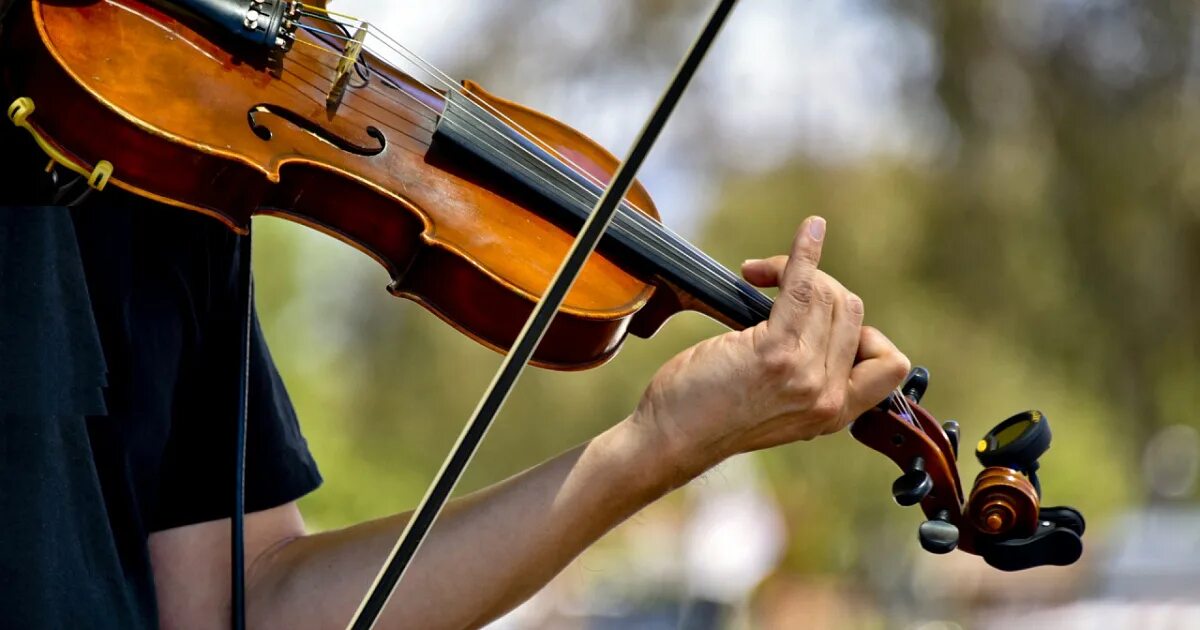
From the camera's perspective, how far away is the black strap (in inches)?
54.7

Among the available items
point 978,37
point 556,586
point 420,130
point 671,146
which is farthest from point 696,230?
point 420,130

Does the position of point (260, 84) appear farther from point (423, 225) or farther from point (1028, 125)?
point (1028, 125)

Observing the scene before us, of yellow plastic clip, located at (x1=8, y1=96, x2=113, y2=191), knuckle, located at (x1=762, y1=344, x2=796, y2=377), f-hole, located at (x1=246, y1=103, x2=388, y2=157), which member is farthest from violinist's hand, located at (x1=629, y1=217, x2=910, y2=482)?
yellow plastic clip, located at (x1=8, y1=96, x2=113, y2=191)

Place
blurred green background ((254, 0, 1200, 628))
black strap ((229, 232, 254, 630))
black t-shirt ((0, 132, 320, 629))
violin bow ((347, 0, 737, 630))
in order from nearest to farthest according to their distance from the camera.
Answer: violin bow ((347, 0, 737, 630)), black t-shirt ((0, 132, 320, 629)), black strap ((229, 232, 254, 630)), blurred green background ((254, 0, 1200, 628))

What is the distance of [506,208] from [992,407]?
8.09m

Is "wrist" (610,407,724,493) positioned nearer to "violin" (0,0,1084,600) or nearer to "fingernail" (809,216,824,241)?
"violin" (0,0,1084,600)

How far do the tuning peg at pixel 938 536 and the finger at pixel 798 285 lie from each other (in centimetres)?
22

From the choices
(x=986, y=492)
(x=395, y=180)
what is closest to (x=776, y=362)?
(x=986, y=492)

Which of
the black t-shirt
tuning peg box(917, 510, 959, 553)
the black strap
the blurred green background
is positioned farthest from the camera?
the blurred green background

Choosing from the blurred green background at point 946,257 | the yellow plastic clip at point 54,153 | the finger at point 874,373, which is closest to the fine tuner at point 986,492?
the finger at point 874,373

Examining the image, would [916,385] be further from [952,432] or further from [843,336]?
[843,336]

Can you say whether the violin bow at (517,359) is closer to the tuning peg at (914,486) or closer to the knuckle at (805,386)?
the knuckle at (805,386)

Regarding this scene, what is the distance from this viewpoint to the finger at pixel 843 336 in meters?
1.29

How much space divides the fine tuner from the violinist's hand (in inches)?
5.0
